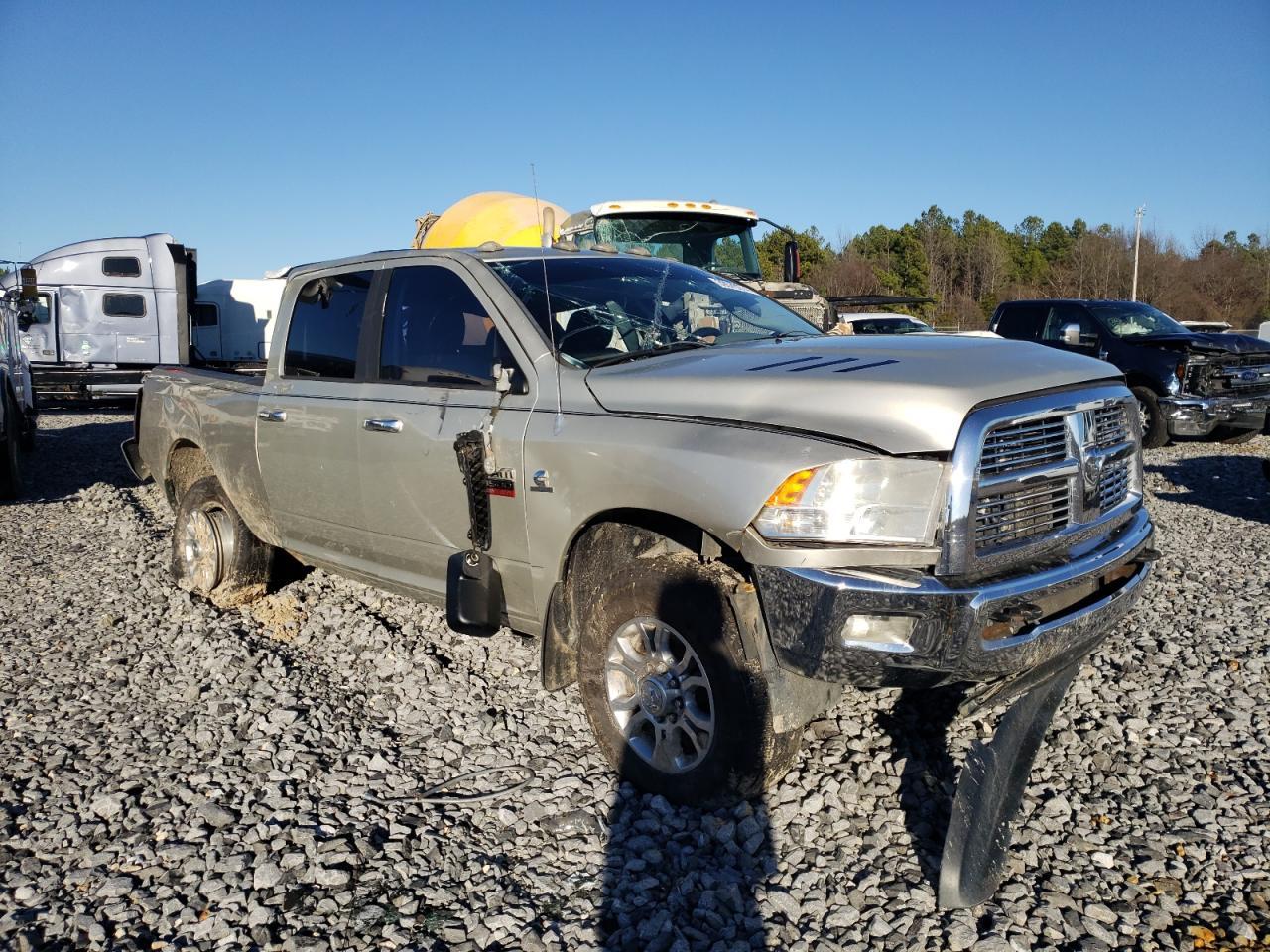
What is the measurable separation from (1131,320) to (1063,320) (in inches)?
33.0

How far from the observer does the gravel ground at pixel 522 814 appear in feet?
9.02

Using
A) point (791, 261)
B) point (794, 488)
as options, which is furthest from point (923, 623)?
point (791, 261)

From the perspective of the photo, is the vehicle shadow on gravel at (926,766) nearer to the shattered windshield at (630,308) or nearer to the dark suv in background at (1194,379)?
the shattered windshield at (630,308)

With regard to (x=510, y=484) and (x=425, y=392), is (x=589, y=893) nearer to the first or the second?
(x=510, y=484)

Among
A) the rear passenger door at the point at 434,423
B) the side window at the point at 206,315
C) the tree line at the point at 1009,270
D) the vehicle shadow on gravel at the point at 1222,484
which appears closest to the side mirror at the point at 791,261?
the vehicle shadow on gravel at the point at 1222,484

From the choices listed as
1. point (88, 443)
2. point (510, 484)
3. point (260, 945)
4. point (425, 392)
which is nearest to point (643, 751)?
point (510, 484)

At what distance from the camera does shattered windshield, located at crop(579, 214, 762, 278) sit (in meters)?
11.6

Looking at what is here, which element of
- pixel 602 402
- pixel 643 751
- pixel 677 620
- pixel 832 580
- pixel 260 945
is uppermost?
pixel 602 402

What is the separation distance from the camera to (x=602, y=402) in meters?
3.46

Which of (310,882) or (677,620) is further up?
(677,620)

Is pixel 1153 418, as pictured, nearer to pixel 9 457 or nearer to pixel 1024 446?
pixel 1024 446

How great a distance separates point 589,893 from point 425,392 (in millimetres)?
2207

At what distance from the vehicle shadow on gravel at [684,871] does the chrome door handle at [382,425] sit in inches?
66.9

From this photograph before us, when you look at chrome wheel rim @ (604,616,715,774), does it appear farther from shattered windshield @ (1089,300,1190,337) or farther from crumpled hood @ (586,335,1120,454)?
shattered windshield @ (1089,300,1190,337)
